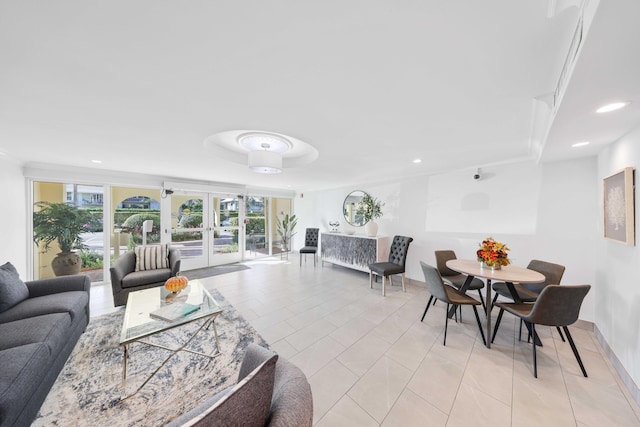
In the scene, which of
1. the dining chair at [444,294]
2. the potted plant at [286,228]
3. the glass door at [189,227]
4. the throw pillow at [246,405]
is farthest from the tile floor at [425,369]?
the potted plant at [286,228]

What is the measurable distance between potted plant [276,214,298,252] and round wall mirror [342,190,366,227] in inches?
78.7

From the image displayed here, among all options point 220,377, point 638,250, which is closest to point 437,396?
point 220,377

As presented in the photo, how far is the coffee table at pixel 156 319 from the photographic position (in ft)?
5.57

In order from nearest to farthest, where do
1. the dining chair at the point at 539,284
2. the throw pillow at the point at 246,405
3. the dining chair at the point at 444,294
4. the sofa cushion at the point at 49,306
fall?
the throw pillow at the point at 246,405
the sofa cushion at the point at 49,306
the dining chair at the point at 444,294
the dining chair at the point at 539,284

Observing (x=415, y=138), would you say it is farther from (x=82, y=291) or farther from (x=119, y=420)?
(x=82, y=291)

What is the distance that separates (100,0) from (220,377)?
2428 mm

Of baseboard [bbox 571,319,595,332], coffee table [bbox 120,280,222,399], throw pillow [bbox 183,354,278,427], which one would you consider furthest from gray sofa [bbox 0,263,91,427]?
baseboard [bbox 571,319,595,332]

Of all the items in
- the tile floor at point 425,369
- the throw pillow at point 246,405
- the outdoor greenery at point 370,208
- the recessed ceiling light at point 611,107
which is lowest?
the tile floor at point 425,369

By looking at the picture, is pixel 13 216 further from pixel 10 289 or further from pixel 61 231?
pixel 10 289

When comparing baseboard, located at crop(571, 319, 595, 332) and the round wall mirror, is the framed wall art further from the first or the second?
the round wall mirror

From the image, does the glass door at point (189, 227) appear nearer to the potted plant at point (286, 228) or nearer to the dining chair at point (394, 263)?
the potted plant at point (286, 228)

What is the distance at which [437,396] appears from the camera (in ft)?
5.28

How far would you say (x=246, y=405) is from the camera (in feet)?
2.12

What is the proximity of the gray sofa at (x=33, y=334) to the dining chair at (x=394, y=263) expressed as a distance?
3602 millimetres
